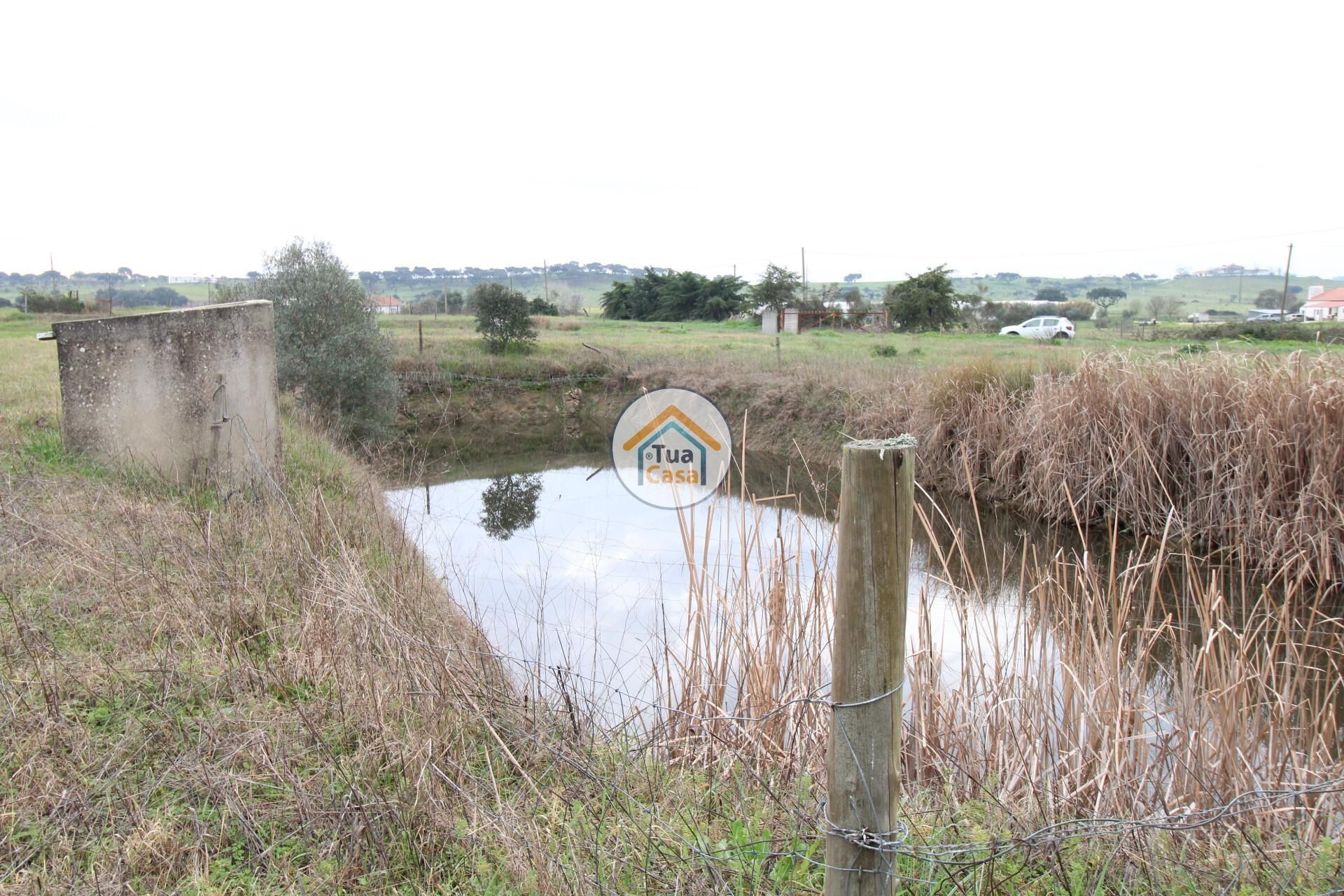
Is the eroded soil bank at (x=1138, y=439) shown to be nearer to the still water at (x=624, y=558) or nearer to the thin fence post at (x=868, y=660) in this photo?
the still water at (x=624, y=558)

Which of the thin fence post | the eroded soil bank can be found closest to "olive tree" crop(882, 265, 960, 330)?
the eroded soil bank

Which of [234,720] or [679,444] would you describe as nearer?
[234,720]

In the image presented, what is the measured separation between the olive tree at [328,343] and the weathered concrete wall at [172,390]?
643 centimetres

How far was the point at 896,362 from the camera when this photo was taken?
15.8 metres

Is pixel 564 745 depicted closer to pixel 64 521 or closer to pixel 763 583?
pixel 763 583

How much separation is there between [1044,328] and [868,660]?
Result: 95.1 feet

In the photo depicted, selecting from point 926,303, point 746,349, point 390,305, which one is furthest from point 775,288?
point 390,305

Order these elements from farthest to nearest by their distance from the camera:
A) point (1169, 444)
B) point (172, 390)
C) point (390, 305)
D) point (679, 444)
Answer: point (390, 305) → point (1169, 444) → point (679, 444) → point (172, 390)

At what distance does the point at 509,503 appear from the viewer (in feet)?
37.4

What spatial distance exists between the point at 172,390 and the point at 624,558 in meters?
3.77

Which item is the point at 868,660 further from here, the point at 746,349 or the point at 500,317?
the point at 500,317

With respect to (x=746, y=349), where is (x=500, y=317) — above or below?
above

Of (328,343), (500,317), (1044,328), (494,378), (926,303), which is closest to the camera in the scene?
(328,343)

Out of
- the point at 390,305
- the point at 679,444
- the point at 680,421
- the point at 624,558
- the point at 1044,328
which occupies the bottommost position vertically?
the point at 624,558
